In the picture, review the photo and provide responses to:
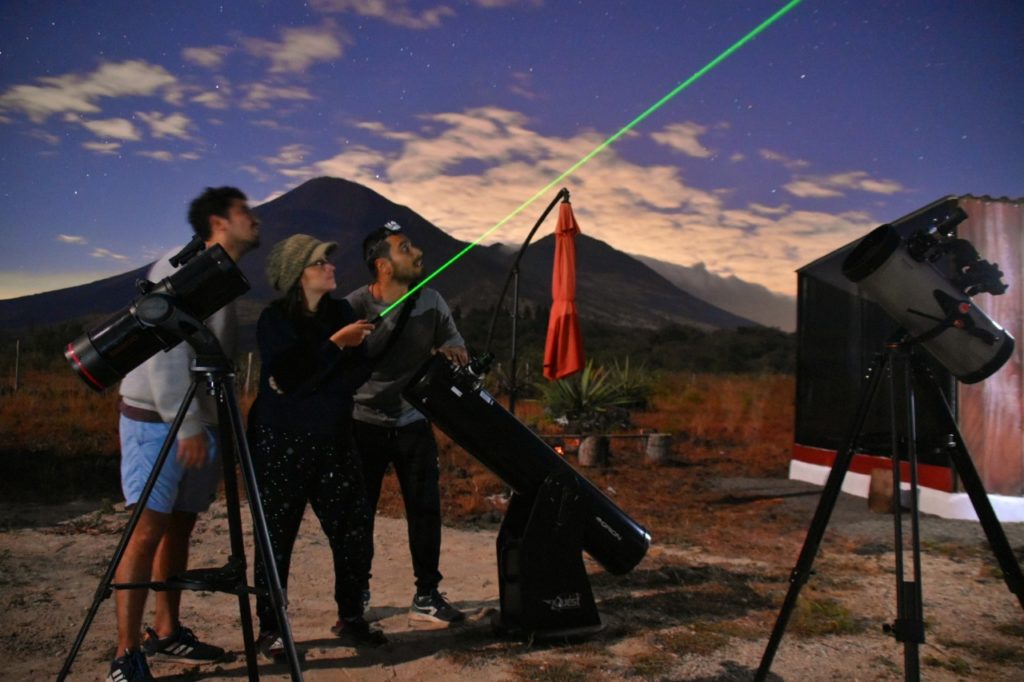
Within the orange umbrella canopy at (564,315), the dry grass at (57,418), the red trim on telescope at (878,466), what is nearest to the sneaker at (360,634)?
the red trim on telescope at (878,466)

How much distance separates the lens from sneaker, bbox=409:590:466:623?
3.41m

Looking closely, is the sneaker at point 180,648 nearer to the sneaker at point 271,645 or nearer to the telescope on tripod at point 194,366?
the sneaker at point 271,645

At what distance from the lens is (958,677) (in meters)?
2.99

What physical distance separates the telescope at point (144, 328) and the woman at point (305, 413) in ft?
2.11

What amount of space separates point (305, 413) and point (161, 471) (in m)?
0.50

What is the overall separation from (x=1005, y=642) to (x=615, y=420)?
317 inches

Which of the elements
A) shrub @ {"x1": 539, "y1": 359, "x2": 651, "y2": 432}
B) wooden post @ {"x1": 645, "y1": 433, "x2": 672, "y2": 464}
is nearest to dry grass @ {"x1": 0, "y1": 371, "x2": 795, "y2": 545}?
wooden post @ {"x1": 645, "y1": 433, "x2": 672, "y2": 464}

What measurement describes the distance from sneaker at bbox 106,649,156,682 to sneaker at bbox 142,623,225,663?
285 millimetres

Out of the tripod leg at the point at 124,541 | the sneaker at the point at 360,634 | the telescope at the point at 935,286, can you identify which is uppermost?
the telescope at the point at 935,286

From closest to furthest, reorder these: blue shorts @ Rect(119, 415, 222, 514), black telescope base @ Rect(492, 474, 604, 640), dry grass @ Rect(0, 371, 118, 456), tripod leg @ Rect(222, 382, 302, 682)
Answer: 1. tripod leg @ Rect(222, 382, 302, 682)
2. blue shorts @ Rect(119, 415, 222, 514)
3. black telescope base @ Rect(492, 474, 604, 640)
4. dry grass @ Rect(0, 371, 118, 456)

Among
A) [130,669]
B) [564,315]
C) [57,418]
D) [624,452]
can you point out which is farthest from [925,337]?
[57,418]

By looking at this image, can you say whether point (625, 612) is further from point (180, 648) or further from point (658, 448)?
point (658, 448)

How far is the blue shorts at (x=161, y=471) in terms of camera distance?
2639mm

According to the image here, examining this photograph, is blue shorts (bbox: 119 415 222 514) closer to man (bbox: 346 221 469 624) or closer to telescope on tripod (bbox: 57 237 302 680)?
Answer: telescope on tripod (bbox: 57 237 302 680)
